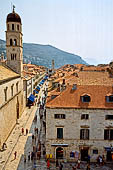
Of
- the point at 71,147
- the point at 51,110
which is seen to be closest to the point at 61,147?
the point at 71,147

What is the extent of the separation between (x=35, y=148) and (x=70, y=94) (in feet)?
35.0

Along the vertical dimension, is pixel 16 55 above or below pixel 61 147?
above

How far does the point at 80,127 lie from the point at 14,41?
2858 centimetres

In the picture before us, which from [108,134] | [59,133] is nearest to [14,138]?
[59,133]

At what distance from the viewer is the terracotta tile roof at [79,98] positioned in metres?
21.9

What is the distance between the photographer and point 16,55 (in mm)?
41219

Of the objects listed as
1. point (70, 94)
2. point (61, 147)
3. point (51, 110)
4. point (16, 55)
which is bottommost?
point (61, 147)

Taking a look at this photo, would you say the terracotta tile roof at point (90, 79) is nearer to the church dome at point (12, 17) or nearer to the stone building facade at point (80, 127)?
the stone building facade at point (80, 127)

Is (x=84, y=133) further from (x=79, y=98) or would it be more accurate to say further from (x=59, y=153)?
(x=79, y=98)

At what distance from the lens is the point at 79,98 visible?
22812 mm

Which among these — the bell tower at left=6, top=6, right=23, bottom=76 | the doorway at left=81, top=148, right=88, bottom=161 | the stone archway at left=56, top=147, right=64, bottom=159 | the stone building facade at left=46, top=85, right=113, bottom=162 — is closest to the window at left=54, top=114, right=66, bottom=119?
the stone building facade at left=46, top=85, right=113, bottom=162

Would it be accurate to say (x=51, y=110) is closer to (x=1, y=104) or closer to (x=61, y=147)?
(x=61, y=147)

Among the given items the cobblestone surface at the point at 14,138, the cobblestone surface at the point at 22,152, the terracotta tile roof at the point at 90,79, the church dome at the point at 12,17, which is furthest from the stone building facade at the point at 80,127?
the church dome at the point at 12,17

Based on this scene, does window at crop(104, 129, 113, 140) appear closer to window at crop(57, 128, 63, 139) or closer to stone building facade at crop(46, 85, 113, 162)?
stone building facade at crop(46, 85, 113, 162)
